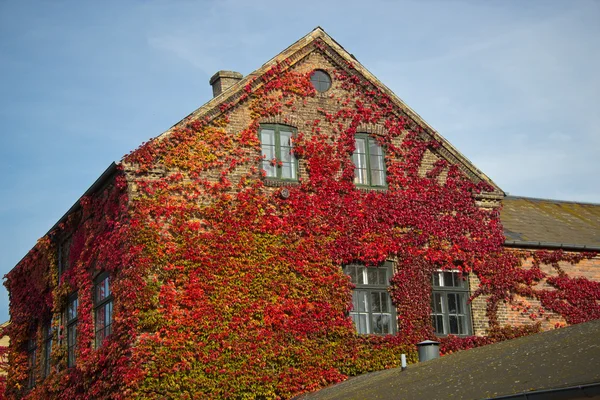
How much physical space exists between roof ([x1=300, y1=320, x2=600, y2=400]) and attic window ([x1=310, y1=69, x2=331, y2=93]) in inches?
332

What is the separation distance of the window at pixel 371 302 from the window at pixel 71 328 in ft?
24.2

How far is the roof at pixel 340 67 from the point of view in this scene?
20594 mm

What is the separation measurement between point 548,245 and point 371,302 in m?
5.37

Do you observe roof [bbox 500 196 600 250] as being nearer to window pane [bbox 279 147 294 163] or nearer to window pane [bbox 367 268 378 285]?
window pane [bbox 367 268 378 285]

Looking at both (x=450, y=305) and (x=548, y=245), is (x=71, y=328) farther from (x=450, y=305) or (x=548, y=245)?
(x=548, y=245)

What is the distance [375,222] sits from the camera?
21.1 m

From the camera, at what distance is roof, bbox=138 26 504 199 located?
811 inches

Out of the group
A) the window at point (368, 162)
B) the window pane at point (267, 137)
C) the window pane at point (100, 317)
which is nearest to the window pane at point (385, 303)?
the window at point (368, 162)

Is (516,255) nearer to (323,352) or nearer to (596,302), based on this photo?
(596,302)

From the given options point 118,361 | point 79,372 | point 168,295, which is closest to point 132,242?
point 168,295

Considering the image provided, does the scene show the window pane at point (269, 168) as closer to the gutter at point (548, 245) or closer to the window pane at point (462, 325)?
the window pane at point (462, 325)

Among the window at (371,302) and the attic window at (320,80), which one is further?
the attic window at (320,80)

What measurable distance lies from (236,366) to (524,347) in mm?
7292

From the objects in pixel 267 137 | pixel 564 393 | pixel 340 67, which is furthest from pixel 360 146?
pixel 564 393
